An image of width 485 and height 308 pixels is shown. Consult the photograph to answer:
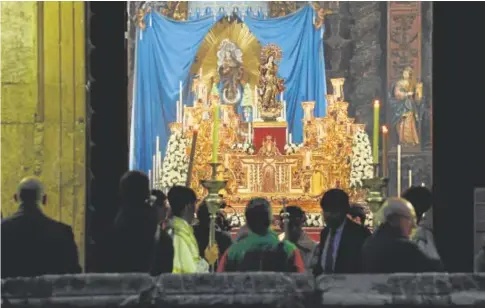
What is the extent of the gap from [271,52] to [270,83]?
388mm

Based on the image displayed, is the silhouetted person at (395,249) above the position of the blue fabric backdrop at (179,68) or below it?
below

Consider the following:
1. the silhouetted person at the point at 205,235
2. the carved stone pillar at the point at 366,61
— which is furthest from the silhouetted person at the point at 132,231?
the carved stone pillar at the point at 366,61

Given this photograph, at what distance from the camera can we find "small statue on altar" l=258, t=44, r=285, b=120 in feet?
42.8

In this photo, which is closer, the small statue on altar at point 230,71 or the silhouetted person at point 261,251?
the silhouetted person at point 261,251

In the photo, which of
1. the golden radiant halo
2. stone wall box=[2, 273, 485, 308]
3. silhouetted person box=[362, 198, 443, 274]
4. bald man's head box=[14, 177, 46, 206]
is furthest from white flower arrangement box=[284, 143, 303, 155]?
stone wall box=[2, 273, 485, 308]

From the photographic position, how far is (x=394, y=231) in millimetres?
4438

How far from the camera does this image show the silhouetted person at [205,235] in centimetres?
545

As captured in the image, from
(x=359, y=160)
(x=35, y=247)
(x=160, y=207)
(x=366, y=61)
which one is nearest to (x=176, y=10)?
(x=366, y=61)

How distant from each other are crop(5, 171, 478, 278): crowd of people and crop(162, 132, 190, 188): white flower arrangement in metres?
7.33

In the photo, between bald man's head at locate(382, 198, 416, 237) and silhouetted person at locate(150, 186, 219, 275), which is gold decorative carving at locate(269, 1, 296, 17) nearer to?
silhouetted person at locate(150, 186, 219, 275)

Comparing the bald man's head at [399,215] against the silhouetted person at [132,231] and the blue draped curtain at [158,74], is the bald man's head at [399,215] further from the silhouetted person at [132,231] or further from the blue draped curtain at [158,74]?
the blue draped curtain at [158,74]

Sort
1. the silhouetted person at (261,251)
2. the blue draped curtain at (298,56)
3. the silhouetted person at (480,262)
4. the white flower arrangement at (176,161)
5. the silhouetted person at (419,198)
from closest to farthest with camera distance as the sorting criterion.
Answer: the silhouetted person at (261,251) < the silhouetted person at (480,262) < the silhouetted person at (419,198) < the white flower arrangement at (176,161) < the blue draped curtain at (298,56)

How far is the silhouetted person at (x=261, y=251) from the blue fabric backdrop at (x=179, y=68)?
832cm

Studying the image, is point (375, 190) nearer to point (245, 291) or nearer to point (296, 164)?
point (245, 291)
